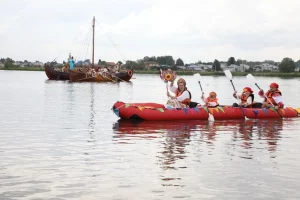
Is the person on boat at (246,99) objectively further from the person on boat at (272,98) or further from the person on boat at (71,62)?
the person on boat at (71,62)

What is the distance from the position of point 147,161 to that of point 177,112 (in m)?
7.64

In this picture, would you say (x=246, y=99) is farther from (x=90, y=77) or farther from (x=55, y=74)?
(x=55, y=74)

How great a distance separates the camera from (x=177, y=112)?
18188mm

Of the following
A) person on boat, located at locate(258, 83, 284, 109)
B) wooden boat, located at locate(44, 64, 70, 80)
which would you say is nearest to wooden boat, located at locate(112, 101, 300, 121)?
person on boat, located at locate(258, 83, 284, 109)

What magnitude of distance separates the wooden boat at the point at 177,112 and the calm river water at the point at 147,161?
46 centimetres

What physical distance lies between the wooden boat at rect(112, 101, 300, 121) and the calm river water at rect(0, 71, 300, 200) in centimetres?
46

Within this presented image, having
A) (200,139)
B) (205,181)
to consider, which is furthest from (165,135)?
(205,181)

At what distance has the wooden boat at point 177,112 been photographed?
17.9 metres

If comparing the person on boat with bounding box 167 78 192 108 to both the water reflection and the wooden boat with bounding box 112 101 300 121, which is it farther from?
the water reflection

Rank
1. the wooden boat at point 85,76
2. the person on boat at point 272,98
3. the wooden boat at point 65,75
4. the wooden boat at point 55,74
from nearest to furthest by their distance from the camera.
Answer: the person on boat at point 272,98 < the wooden boat at point 85,76 < the wooden boat at point 65,75 < the wooden boat at point 55,74

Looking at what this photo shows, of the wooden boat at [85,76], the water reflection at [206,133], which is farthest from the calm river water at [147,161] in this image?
the wooden boat at [85,76]

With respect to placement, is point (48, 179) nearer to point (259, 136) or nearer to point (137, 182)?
point (137, 182)

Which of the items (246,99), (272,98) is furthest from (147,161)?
(272,98)

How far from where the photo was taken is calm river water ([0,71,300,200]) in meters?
8.31
